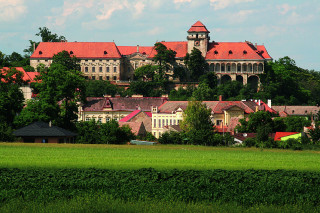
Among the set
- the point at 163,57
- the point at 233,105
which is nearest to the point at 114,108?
the point at 233,105

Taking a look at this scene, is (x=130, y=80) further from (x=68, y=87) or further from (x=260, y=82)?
(x=68, y=87)

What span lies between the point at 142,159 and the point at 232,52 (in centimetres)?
11035

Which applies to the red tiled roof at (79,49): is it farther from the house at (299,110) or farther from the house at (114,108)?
the house at (114,108)

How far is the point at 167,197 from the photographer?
1191 inches

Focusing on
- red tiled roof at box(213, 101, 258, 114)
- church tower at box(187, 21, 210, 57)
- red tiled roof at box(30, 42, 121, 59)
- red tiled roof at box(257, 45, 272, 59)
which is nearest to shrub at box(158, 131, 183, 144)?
red tiled roof at box(213, 101, 258, 114)

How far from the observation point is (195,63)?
149500mm

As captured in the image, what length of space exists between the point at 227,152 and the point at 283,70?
310 feet

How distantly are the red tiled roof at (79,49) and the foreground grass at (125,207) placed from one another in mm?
129029

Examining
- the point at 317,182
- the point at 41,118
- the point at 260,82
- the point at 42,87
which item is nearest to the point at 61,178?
the point at 317,182

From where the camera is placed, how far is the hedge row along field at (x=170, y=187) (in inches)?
1193

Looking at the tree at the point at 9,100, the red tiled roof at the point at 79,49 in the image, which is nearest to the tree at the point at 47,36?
the red tiled roof at the point at 79,49

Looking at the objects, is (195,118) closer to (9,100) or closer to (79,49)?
(9,100)

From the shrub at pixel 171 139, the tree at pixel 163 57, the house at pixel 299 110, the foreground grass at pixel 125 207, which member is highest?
the tree at pixel 163 57

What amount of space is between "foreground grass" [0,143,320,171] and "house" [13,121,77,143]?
8643mm
